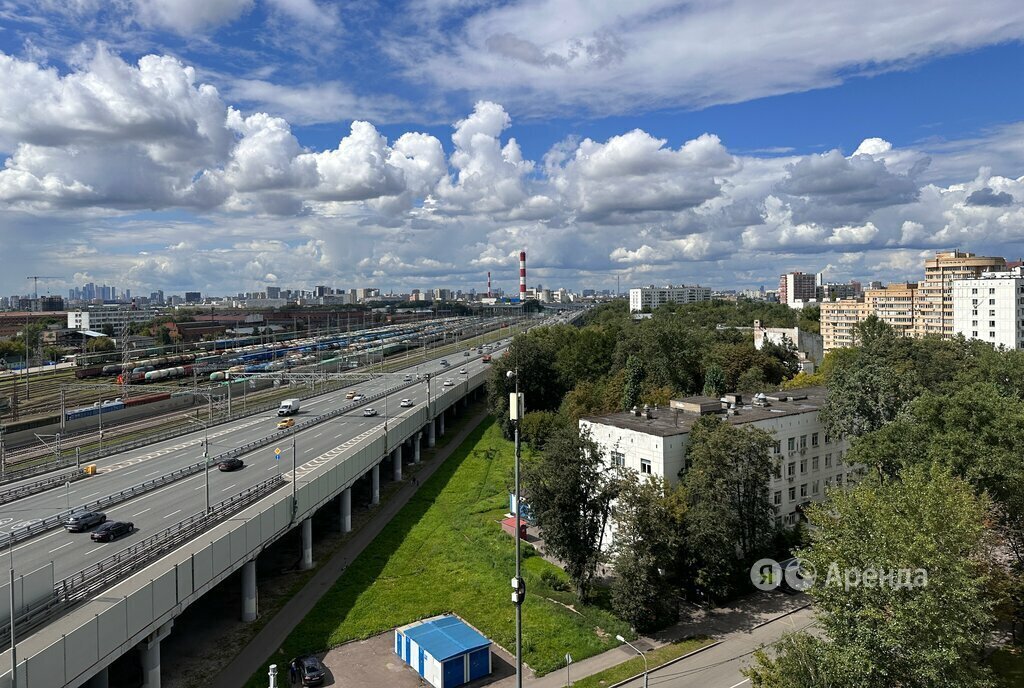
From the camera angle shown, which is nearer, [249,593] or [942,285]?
[249,593]

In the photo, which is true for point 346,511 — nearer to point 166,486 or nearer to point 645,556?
point 166,486

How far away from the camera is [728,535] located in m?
33.9

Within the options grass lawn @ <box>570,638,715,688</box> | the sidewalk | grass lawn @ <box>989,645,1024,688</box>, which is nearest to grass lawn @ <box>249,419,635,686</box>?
the sidewalk

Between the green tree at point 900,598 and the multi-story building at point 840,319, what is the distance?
462 feet

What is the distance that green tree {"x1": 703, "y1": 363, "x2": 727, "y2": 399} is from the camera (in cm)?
7262

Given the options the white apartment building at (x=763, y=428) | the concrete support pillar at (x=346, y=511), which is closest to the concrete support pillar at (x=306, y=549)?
the concrete support pillar at (x=346, y=511)

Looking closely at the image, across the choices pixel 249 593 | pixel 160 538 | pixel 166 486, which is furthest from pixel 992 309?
pixel 160 538

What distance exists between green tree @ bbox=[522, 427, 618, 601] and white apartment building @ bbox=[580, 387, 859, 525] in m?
5.46

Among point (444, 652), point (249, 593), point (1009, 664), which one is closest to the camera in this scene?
point (444, 652)

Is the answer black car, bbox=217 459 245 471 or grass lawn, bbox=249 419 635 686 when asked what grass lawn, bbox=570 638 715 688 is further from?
black car, bbox=217 459 245 471

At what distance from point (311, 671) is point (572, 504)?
14.5 metres

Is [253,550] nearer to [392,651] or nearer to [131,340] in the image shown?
[392,651]

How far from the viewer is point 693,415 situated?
45.5 meters

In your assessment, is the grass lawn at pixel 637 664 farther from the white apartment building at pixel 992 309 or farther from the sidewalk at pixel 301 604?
the white apartment building at pixel 992 309
